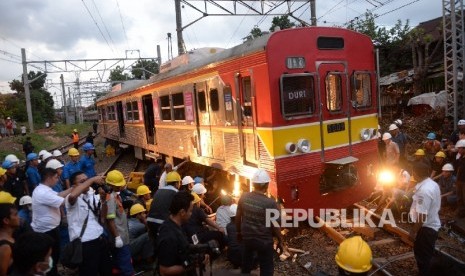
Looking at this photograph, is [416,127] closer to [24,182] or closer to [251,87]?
[251,87]

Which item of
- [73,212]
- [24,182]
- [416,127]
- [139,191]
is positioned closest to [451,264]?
[73,212]

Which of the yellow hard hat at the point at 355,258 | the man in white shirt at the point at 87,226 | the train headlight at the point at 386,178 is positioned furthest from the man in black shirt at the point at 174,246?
the train headlight at the point at 386,178

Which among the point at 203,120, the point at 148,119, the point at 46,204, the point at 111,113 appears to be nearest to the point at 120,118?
the point at 111,113

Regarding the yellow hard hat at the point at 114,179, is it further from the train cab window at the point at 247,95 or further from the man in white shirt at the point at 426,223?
the man in white shirt at the point at 426,223

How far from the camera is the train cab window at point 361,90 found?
6.96 metres

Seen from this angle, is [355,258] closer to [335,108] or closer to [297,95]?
[297,95]

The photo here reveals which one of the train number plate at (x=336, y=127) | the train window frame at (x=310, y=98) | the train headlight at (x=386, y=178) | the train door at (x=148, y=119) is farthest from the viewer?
the train door at (x=148, y=119)

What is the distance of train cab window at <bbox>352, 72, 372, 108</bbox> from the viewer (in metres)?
6.96

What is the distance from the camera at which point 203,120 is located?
8.16m

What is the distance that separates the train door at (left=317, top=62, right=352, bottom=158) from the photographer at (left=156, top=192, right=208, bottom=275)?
12.0ft

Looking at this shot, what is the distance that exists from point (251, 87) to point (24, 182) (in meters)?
4.92

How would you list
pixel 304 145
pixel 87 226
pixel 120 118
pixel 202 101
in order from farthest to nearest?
pixel 120 118, pixel 202 101, pixel 304 145, pixel 87 226

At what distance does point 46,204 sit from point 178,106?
517 centimetres

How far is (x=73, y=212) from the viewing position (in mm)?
4496
